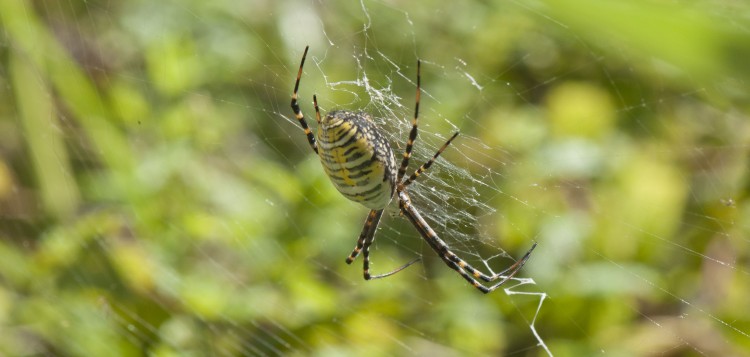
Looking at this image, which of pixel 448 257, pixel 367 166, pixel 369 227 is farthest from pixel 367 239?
pixel 367 166

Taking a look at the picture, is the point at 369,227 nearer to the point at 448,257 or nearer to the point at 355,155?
the point at 448,257

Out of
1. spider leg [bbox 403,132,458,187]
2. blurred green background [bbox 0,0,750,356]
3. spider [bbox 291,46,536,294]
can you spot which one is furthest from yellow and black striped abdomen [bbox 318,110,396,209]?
blurred green background [bbox 0,0,750,356]

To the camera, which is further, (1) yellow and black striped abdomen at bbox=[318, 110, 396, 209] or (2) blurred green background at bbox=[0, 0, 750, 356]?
(2) blurred green background at bbox=[0, 0, 750, 356]

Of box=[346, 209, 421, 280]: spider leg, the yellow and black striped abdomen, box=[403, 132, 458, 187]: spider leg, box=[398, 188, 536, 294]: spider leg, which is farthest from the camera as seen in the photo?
box=[346, 209, 421, 280]: spider leg

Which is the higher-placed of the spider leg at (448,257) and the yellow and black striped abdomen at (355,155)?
the yellow and black striped abdomen at (355,155)

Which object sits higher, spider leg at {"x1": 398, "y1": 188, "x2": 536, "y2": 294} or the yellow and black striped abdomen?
the yellow and black striped abdomen

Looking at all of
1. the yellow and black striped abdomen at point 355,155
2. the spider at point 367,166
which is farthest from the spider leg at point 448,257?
the yellow and black striped abdomen at point 355,155

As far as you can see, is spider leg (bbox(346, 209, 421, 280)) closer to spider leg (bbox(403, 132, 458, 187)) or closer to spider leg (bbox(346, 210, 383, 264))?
spider leg (bbox(346, 210, 383, 264))

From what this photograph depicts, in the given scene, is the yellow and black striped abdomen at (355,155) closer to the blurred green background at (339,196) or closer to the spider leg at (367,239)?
the blurred green background at (339,196)
